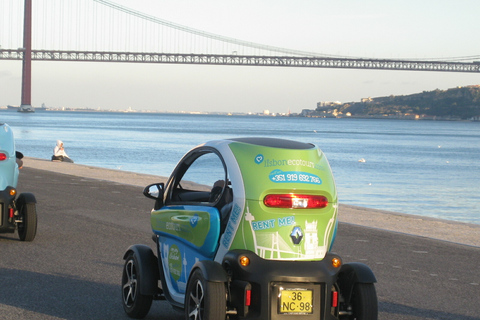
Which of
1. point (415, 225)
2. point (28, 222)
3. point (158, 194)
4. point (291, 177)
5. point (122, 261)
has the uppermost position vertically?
point (291, 177)

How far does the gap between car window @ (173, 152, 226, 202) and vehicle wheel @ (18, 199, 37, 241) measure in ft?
12.9

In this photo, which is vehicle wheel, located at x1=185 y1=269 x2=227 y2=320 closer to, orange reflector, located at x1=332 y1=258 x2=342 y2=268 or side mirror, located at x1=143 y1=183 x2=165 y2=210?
orange reflector, located at x1=332 y1=258 x2=342 y2=268

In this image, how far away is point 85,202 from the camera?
14633mm

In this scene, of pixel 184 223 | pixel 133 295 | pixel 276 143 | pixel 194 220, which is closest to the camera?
pixel 276 143

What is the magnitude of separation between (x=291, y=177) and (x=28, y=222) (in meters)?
5.34

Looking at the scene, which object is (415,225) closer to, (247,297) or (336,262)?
(336,262)

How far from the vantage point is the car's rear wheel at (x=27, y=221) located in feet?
31.6

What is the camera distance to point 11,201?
31.1 ft

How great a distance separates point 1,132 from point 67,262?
71.9 inches

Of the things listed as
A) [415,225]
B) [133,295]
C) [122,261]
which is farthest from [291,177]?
[415,225]

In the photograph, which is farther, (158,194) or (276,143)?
(158,194)

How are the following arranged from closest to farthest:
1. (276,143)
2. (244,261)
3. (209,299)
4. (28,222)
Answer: (209,299), (244,261), (276,143), (28,222)

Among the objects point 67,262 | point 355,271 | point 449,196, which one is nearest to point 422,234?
point 67,262

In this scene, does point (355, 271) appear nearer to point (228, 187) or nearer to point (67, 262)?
point (228, 187)
